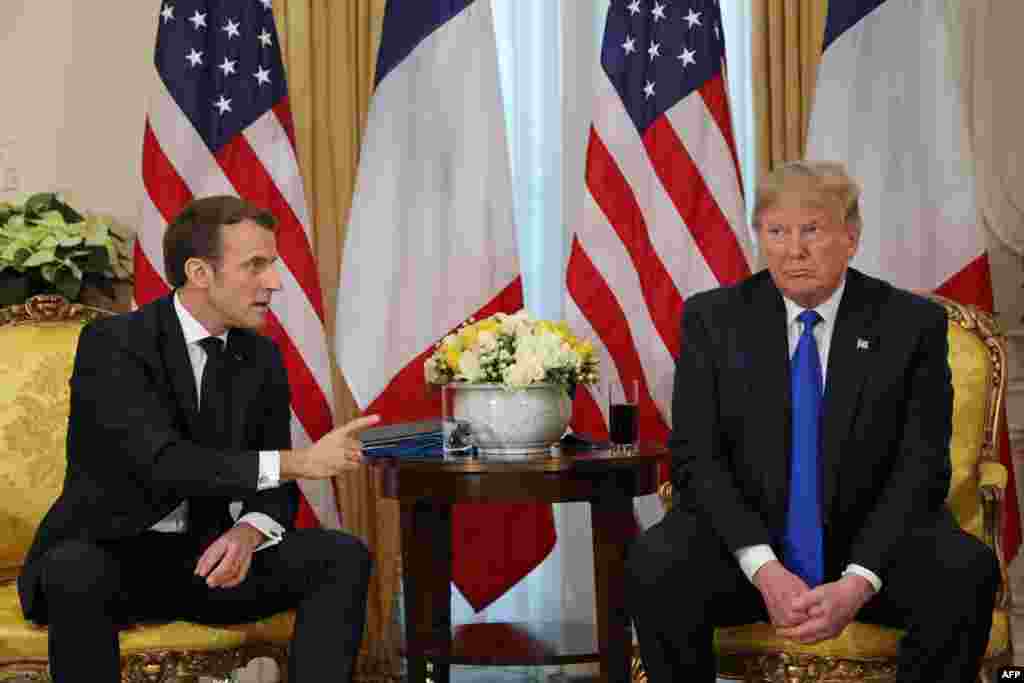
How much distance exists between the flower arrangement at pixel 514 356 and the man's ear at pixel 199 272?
0.66 m

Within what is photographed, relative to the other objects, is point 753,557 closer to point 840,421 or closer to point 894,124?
point 840,421

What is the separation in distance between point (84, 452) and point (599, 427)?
1.63m

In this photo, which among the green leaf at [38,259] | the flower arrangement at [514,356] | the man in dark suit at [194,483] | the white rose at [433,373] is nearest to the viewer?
the man in dark suit at [194,483]

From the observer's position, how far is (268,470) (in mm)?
2924

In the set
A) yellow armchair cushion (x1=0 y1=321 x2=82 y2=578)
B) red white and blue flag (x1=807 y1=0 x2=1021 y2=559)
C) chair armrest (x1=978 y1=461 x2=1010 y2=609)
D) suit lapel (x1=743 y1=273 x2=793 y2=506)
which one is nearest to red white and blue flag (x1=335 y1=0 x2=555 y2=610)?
yellow armchair cushion (x1=0 y1=321 x2=82 y2=578)

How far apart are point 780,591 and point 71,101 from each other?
300 cm

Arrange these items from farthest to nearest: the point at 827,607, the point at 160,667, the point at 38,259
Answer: the point at 38,259, the point at 160,667, the point at 827,607

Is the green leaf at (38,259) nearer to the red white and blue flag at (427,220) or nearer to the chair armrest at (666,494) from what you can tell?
the red white and blue flag at (427,220)

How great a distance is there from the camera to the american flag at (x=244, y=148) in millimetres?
4180

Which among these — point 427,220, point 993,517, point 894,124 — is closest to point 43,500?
point 427,220

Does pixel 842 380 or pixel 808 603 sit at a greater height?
pixel 842 380

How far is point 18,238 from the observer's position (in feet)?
13.4

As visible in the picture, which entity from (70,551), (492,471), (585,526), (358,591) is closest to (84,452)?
(70,551)

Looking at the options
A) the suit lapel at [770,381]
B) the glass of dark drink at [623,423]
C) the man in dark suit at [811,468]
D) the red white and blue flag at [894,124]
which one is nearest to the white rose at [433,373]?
the glass of dark drink at [623,423]
